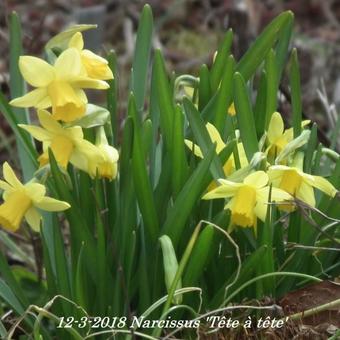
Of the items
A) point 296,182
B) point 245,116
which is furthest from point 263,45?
point 296,182

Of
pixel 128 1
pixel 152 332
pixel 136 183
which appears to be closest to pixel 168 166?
pixel 136 183

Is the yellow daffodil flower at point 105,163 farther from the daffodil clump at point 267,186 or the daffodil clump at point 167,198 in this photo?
the daffodil clump at point 267,186

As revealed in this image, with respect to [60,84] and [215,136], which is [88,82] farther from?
[215,136]

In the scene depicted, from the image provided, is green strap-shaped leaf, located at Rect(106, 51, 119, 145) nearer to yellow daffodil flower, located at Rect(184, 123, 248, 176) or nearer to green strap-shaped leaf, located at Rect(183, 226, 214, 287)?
yellow daffodil flower, located at Rect(184, 123, 248, 176)

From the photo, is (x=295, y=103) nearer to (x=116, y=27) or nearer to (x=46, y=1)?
(x=116, y=27)

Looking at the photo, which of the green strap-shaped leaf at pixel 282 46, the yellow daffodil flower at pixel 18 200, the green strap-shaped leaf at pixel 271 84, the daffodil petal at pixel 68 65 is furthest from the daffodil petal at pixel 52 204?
the green strap-shaped leaf at pixel 282 46

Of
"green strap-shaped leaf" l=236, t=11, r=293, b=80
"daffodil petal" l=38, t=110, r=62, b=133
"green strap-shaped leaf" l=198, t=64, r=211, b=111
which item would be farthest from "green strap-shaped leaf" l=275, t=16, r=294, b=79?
"daffodil petal" l=38, t=110, r=62, b=133
